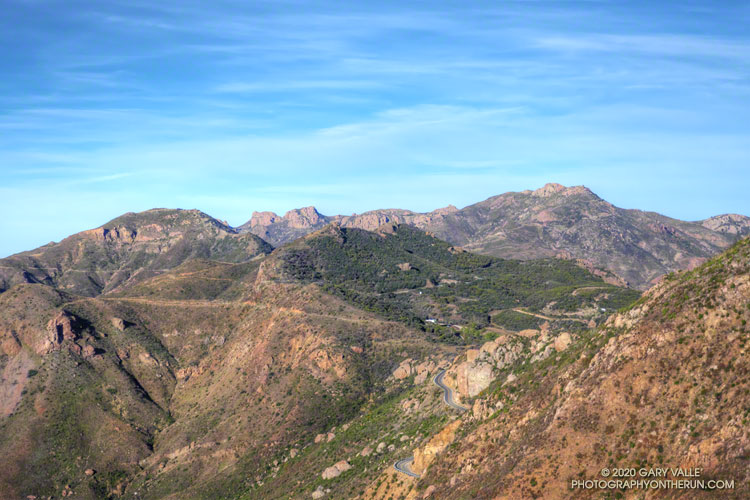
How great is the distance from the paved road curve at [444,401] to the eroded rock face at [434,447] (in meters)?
1.24

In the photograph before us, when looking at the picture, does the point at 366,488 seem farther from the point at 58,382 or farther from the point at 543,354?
the point at 58,382

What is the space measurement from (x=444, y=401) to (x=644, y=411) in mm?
44914

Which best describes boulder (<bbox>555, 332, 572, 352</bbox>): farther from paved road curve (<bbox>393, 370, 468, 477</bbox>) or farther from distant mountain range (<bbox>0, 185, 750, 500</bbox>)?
paved road curve (<bbox>393, 370, 468, 477</bbox>)

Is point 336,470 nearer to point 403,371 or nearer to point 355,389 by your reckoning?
point 355,389

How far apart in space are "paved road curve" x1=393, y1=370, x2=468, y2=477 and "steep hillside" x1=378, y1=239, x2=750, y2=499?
35.1ft

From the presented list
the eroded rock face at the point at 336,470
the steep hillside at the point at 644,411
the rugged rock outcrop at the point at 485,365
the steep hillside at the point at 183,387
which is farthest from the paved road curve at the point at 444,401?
the eroded rock face at the point at 336,470

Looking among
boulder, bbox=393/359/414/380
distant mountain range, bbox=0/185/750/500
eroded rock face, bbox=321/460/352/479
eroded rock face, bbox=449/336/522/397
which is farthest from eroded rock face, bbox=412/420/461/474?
boulder, bbox=393/359/414/380

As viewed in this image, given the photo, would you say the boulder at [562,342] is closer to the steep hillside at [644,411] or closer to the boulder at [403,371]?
the steep hillside at [644,411]

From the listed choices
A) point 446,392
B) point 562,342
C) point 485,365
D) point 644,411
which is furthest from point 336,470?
point 644,411

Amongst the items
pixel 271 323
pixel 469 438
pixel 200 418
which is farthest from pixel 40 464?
pixel 469 438

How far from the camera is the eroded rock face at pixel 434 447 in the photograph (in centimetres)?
7206

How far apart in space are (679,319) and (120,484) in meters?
109

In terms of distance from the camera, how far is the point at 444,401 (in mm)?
91750

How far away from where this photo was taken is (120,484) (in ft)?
396
